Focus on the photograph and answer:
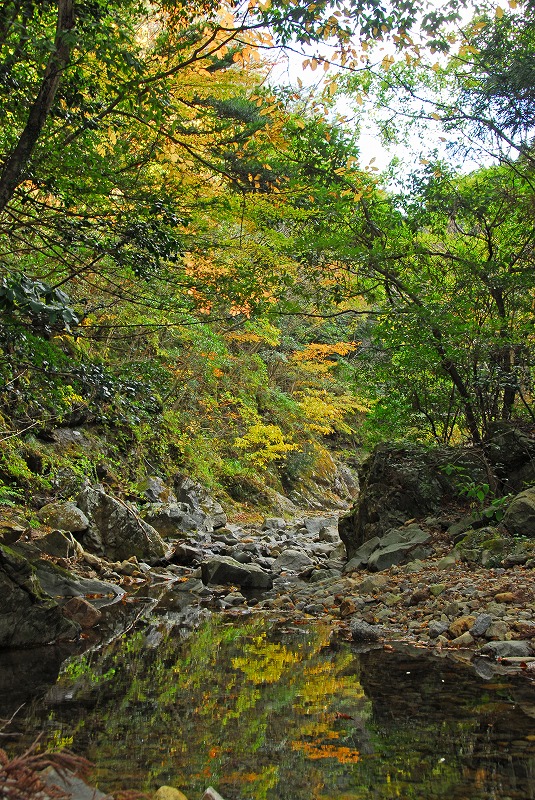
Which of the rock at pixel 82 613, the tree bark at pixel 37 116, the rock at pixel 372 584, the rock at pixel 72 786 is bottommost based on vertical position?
the rock at pixel 372 584

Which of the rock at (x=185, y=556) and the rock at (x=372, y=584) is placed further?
the rock at (x=185, y=556)

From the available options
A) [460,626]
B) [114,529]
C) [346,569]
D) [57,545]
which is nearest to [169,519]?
[114,529]

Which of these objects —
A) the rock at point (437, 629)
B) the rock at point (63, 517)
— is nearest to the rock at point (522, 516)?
the rock at point (437, 629)

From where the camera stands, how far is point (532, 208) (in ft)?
26.5

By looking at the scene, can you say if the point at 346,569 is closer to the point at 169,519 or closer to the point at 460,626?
the point at 460,626

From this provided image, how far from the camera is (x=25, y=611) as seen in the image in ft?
17.7

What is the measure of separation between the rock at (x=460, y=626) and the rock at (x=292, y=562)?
525cm

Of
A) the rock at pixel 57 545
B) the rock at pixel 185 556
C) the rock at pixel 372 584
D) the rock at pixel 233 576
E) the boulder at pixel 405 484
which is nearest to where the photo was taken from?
the rock at pixel 372 584

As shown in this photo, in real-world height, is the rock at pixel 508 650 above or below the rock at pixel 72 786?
below

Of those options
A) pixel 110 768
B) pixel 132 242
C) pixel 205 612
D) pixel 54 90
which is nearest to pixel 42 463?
pixel 205 612

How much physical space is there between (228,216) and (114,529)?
5551 mm

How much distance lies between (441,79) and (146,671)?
9.33 meters

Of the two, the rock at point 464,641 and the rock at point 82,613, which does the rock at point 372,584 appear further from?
the rock at point 82,613

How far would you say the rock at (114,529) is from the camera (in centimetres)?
955
